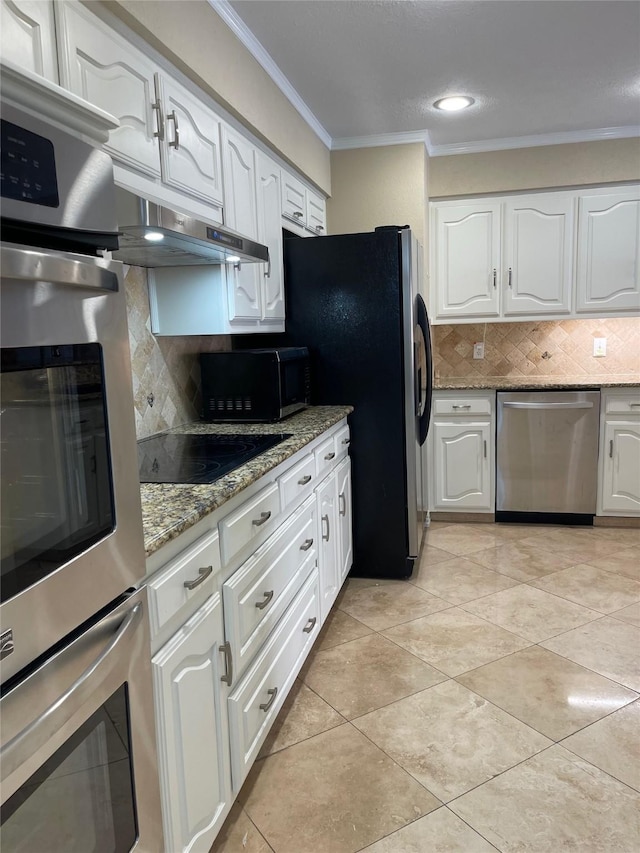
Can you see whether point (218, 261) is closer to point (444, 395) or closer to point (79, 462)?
point (79, 462)

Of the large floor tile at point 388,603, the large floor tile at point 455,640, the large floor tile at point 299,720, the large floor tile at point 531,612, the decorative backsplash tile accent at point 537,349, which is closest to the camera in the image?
the large floor tile at point 299,720

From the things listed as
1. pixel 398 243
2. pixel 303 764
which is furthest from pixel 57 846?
pixel 398 243

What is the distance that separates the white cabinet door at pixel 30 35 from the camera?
1.19 m

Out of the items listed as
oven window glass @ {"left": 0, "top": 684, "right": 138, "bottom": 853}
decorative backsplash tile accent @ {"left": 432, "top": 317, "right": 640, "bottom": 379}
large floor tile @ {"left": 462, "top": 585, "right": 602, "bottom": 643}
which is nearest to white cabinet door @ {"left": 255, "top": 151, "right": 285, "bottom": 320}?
large floor tile @ {"left": 462, "top": 585, "right": 602, "bottom": 643}

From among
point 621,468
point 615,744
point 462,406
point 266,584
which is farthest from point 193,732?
point 621,468

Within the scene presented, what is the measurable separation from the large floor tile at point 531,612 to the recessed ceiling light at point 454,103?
248cm

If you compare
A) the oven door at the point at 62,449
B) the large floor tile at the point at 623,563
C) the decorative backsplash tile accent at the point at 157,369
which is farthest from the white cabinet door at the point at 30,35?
the large floor tile at the point at 623,563

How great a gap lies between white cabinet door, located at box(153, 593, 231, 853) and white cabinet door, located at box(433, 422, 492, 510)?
277cm

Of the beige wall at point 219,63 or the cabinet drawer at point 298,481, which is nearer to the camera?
the beige wall at point 219,63

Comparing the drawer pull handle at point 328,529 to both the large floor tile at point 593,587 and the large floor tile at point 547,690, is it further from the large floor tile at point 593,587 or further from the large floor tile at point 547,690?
the large floor tile at point 593,587

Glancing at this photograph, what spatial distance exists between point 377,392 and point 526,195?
1885 mm

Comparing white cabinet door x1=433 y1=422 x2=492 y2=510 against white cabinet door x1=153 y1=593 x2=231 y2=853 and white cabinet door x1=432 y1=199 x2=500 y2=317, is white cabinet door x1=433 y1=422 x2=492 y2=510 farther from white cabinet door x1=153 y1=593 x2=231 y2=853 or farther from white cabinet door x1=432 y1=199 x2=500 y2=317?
white cabinet door x1=153 y1=593 x2=231 y2=853

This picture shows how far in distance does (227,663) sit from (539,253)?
3.40 meters

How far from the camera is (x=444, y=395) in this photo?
3977mm
